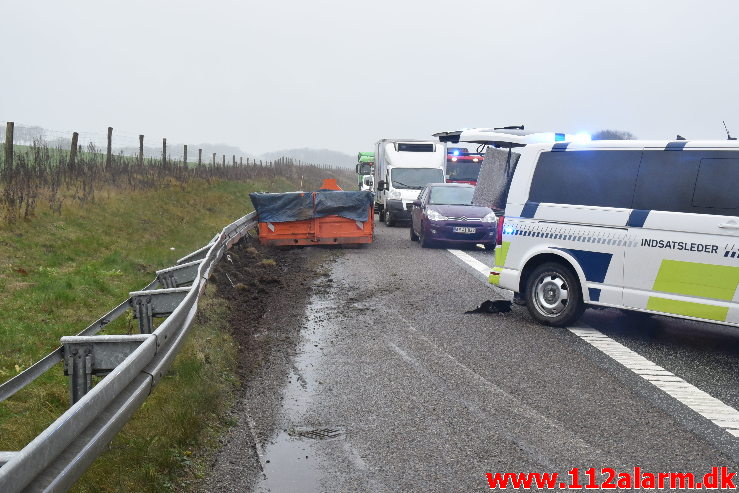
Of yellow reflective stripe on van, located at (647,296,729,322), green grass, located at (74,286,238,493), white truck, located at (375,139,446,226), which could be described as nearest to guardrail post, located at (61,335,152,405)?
green grass, located at (74,286,238,493)

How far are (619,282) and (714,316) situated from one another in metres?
1.11

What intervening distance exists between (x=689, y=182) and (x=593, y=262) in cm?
136

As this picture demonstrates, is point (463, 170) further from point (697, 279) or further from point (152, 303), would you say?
point (152, 303)

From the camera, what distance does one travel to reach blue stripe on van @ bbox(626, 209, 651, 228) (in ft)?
26.1

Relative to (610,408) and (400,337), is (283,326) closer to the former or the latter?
(400,337)

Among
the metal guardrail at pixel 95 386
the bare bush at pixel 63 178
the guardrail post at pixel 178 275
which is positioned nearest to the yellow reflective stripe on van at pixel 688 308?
the metal guardrail at pixel 95 386

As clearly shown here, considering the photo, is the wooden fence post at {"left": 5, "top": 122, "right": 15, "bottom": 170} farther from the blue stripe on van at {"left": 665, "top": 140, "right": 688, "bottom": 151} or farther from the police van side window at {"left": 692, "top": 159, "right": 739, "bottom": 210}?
the police van side window at {"left": 692, "top": 159, "right": 739, "bottom": 210}

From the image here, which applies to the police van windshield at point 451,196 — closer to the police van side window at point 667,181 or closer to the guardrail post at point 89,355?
the police van side window at point 667,181

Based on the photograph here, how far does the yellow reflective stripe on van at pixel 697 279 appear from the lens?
7254mm

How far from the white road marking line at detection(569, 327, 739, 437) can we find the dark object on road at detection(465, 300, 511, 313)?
52.1 inches

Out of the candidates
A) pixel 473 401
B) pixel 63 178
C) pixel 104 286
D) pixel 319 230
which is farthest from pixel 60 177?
pixel 473 401

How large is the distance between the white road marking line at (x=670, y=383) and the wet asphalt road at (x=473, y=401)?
0.11 metres

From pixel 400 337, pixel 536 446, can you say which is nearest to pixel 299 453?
pixel 536 446

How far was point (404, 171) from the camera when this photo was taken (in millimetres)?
25219
